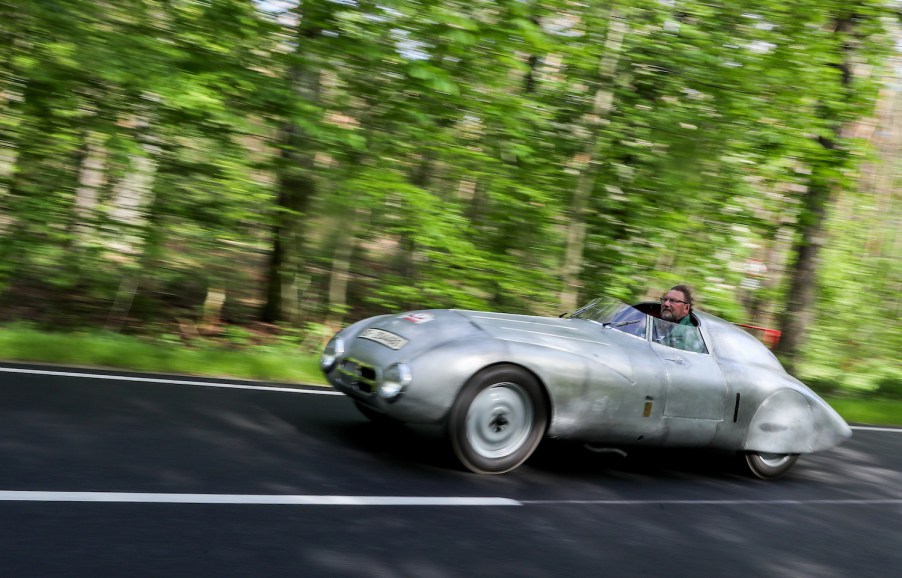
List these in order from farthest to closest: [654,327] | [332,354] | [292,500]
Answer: [654,327] → [332,354] → [292,500]

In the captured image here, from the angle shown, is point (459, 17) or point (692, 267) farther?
point (692, 267)

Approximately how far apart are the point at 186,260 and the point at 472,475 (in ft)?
20.5

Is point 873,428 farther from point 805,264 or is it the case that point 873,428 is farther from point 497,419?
point 497,419

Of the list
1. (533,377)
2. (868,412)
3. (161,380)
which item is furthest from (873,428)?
(161,380)

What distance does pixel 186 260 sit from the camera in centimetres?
1052

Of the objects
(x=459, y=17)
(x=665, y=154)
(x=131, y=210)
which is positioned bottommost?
(x=131, y=210)

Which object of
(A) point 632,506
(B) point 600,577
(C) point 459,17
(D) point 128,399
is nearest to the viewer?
(B) point 600,577

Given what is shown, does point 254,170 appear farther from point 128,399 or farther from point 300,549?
point 300,549

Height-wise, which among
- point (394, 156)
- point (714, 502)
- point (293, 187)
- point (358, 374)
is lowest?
point (714, 502)

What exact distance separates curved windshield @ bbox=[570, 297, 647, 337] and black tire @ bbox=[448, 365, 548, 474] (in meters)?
1.11

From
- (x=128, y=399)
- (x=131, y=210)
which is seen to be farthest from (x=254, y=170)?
(x=128, y=399)

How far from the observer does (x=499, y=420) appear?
5531 mm

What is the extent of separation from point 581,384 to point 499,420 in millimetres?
618

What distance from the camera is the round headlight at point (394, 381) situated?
17.1 feet
